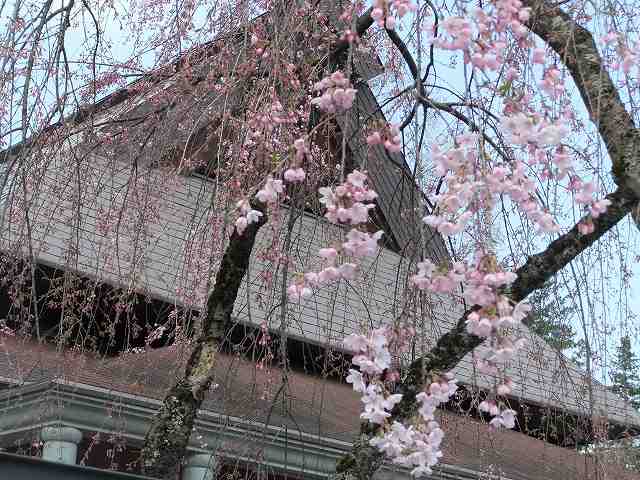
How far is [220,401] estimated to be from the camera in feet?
20.7

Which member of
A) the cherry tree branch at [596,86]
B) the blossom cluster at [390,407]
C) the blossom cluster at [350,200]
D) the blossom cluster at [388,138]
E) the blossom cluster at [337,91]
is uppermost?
the cherry tree branch at [596,86]

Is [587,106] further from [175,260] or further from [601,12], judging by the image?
[175,260]

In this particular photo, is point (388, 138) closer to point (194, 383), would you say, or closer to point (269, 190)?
point (269, 190)

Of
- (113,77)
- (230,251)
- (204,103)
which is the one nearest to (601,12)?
(230,251)

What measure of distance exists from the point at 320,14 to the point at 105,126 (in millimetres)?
2196

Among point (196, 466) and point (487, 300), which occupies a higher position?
point (487, 300)

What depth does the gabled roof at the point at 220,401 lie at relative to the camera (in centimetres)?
535

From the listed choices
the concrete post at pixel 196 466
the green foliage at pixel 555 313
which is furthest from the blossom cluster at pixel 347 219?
the concrete post at pixel 196 466

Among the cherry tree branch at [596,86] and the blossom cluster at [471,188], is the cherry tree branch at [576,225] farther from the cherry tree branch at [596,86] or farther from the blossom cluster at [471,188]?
the blossom cluster at [471,188]

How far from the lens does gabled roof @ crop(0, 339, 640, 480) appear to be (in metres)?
5.35

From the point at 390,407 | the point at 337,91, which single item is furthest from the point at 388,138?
the point at 390,407

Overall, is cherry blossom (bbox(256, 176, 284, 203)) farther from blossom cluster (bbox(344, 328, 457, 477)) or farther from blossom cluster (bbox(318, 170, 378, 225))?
blossom cluster (bbox(344, 328, 457, 477))

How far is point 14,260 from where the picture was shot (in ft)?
17.6

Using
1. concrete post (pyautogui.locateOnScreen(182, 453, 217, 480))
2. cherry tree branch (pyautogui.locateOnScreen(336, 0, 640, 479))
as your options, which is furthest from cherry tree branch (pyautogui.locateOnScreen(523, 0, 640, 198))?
concrete post (pyautogui.locateOnScreen(182, 453, 217, 480))
